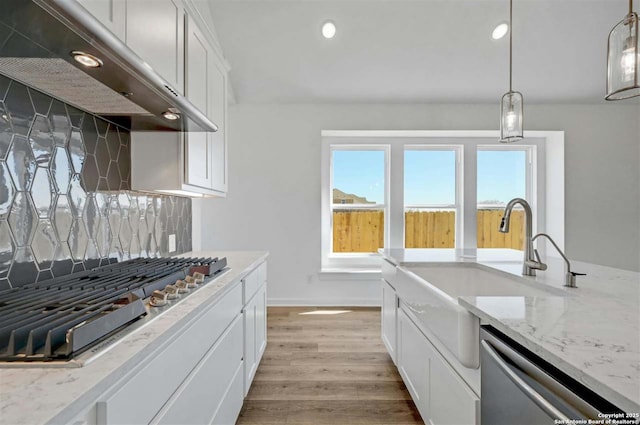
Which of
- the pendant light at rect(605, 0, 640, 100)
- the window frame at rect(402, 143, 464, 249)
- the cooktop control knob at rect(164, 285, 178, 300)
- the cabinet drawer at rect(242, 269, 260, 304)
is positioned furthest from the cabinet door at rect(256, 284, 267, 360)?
the window frame at rect(402, 143, 464, 249)

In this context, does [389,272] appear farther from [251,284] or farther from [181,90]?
[181,90]

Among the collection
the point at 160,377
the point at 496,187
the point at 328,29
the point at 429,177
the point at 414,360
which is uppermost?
the point at 328,29

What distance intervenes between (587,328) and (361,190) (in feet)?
11.1

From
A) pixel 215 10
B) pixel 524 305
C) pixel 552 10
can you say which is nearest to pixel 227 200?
pixel 215 10

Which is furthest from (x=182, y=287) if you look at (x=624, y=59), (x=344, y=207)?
(x=344, y=207)

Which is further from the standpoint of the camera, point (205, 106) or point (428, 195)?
point (428, 195)

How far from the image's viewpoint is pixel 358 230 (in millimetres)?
4137

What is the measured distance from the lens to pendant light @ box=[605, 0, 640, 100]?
1.06 meters

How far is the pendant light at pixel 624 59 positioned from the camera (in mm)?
1059

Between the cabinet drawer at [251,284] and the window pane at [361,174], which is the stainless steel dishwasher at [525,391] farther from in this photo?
the window pane at [361,174]

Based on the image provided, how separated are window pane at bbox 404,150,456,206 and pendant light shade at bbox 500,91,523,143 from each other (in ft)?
6.79

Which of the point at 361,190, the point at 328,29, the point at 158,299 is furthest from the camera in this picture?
the point at 361,190

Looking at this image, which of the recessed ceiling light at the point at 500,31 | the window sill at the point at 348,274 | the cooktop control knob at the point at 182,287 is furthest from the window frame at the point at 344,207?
the cooktop control knob at the point at 182,287

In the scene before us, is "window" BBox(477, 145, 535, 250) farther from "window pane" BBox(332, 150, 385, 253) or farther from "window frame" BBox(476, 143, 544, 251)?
"window pane" BBox(332, 150, 385, 253)
